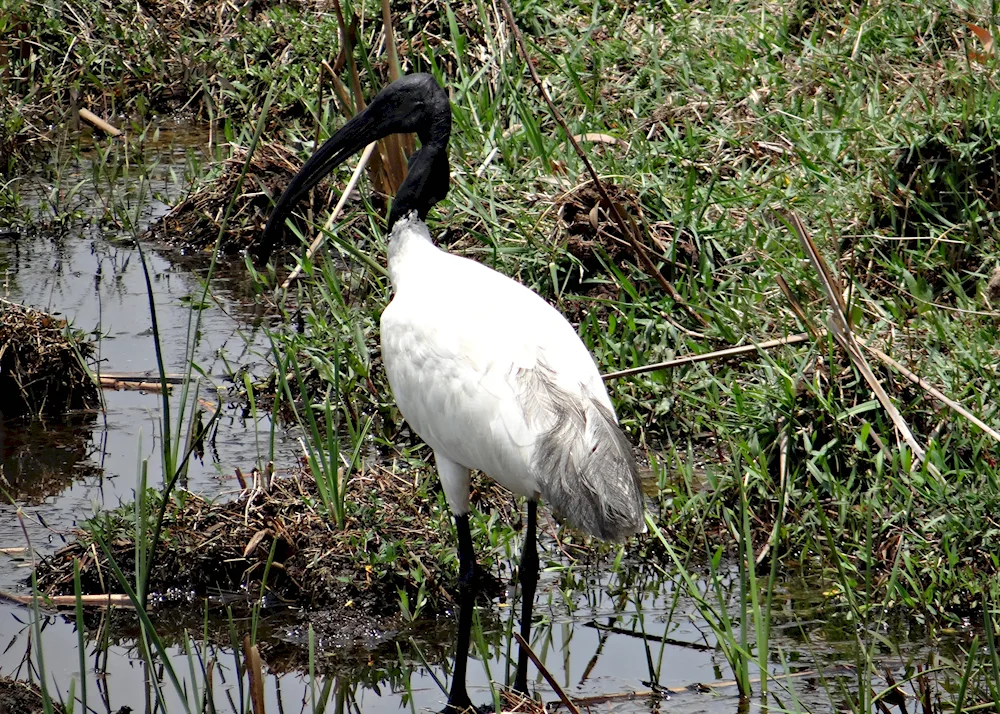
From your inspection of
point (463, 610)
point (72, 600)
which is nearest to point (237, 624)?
point (72, 600)

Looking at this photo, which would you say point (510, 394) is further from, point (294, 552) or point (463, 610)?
point (294, 552)

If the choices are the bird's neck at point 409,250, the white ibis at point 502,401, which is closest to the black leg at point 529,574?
the white ibis at point 502,401

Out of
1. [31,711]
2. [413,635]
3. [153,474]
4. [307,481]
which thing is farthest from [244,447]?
[31,711]

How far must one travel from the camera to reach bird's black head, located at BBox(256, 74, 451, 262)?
4.77 metres

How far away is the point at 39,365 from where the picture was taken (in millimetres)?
5645

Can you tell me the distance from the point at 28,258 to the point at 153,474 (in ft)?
8.08

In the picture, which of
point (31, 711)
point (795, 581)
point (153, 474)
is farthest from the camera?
point (153, 474)

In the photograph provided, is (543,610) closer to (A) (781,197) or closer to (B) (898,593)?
(B) (898,593)

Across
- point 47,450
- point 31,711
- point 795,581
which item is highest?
point 47,450

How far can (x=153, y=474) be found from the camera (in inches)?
204

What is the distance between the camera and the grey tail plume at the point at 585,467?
3.61m

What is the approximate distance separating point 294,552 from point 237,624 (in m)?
0.28

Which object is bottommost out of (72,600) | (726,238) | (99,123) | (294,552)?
(72,600)

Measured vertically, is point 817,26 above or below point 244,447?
above
